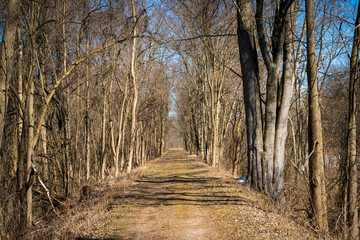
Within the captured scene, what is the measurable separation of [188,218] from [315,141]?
372 cm

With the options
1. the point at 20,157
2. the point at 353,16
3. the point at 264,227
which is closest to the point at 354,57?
the point at 353,16

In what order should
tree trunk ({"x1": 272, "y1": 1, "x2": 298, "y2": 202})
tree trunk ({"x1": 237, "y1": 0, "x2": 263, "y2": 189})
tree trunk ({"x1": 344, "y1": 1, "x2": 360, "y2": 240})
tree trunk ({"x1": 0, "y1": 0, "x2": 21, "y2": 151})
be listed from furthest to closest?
tree trunk ({"x1": 237, "y1": 0, "x2": 263, "y2": 189}) < tree trunk ({"x1": 272, "y1": 1, "x2": 298, "y2": 202}) < tree trunk ({"x1": 344, "y1": 1, "x2": 360, "y2": 240}) < tree trunk ({"x1": 0, "y1": 0, "x2": 21, "y2": 151})

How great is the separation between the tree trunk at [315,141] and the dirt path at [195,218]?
1.51 m

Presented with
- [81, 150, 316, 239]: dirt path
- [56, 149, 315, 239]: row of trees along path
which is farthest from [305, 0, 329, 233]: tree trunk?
[81, 150, 316, 239]: dirt path

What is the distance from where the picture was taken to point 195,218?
19.5 ft

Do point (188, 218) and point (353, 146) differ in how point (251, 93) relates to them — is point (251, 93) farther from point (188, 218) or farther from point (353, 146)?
point (188, 218)

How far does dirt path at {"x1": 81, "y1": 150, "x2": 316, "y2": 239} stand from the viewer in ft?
16.3

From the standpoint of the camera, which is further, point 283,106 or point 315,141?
point 283,106

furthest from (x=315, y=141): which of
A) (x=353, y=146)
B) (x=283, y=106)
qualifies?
(x=353, y=146)

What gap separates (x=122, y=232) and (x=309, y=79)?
5.78m

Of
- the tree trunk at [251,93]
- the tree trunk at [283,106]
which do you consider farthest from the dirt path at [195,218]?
the tree trunk at [283,106]

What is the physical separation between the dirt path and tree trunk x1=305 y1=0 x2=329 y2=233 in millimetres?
1506

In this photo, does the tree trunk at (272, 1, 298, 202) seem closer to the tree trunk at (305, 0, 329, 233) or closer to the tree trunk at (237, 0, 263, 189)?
the tree trunk at (237, 0, 263, 189)

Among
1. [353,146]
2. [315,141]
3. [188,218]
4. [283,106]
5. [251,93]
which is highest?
[251,93]
